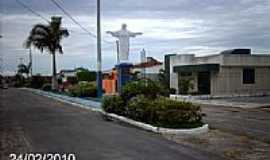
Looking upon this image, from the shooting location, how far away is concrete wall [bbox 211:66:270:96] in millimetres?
43469

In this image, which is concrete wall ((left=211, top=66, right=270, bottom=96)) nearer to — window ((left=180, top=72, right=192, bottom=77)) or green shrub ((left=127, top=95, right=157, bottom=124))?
window ((left=180, top=72, right=192, bottom=77))

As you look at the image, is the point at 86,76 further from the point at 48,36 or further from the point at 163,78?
the point at 163,78

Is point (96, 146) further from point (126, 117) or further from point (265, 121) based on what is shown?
point (265, 121)

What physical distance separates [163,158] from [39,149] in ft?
10.5

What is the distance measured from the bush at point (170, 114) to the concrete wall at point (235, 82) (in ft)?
80.1

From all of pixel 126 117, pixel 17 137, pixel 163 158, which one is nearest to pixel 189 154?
pixel 163 158

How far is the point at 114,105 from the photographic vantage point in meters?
23.6

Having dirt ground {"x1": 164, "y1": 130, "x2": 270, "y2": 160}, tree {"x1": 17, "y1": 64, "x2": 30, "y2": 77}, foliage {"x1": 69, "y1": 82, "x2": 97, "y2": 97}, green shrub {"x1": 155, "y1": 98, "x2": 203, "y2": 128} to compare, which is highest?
tree {"x1": 17, "y1": 64, "x2": 30, "y2": 77}

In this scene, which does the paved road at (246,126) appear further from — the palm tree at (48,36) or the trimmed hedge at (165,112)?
the palm tree at (48,36)

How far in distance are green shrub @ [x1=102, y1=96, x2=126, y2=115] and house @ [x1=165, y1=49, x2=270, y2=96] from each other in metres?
20.0

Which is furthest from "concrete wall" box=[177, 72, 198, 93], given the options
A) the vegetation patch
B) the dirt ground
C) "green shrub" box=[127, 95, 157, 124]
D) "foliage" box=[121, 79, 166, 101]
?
the dirt ground

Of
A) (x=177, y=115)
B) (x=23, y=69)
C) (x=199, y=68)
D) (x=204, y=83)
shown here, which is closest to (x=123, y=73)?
(x=177, y=115)

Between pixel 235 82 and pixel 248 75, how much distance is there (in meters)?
1.82

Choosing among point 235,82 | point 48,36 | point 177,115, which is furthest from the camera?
point 48,36
